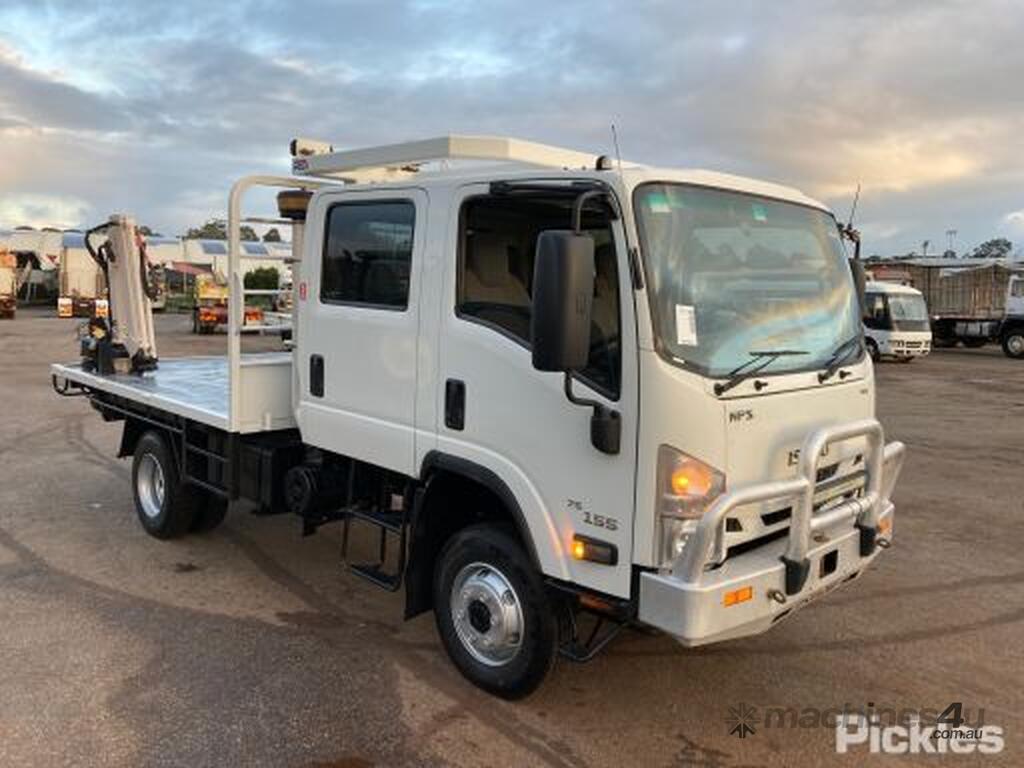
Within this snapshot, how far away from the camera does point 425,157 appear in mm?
4379

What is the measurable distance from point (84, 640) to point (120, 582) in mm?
935

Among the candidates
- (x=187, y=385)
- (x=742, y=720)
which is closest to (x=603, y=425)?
(x=742, y=720)

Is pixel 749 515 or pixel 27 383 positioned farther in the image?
pixel 27 383

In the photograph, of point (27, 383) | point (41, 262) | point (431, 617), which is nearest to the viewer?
point (431, 617)

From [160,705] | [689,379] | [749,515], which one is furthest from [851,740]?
[160,705]

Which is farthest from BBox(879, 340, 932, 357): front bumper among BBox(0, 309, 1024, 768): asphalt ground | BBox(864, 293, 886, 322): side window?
BBox(0, 309, 1024, 768): asphalt ground

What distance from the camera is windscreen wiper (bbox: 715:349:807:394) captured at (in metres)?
3.42

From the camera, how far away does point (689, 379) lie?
3.35m

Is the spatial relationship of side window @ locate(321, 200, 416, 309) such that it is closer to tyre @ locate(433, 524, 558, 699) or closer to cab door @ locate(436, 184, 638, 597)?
cab door @ locate(436, 184, 638, 597)

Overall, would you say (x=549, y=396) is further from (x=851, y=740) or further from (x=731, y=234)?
(x=851, y=740)

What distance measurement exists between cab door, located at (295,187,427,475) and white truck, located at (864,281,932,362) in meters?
22.8

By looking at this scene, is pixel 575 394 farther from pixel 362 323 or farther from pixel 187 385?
pixel 187 385

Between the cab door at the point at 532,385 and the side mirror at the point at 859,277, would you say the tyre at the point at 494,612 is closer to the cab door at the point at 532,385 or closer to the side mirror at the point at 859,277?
the cab door at the point at 532,385

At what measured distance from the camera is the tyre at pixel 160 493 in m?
6.32
